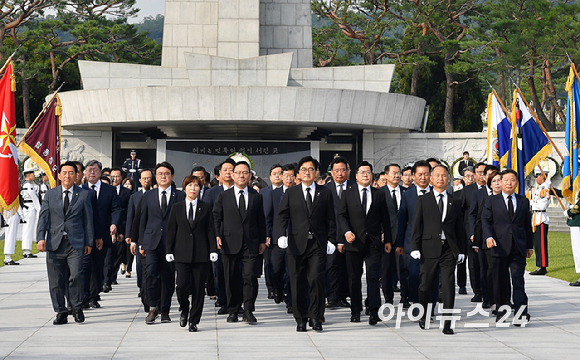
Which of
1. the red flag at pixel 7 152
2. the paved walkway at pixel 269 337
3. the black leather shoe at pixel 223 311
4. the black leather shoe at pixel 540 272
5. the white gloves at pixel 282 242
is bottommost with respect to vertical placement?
the paved walkway at pixel 269 337

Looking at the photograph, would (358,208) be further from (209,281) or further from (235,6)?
(235,6)

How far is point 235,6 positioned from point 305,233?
66.5 ft

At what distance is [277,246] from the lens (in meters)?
10.7

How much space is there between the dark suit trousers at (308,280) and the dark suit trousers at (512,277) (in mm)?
2079

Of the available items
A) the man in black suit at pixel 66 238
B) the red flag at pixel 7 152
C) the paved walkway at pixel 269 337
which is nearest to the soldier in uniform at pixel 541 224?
the paved walkway at pixel 269 337

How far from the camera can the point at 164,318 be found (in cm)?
915

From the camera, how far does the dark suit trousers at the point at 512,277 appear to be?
30.0 feet

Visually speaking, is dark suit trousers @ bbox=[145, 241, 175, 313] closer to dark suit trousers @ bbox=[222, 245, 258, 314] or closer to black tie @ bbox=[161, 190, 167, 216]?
black tie @ bbox=[161, 190, 167, 216]

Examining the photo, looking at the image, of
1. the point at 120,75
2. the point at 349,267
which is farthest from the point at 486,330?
the point at 120,75

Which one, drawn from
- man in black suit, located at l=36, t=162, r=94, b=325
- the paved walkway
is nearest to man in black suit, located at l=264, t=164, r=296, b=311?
the paved walkway

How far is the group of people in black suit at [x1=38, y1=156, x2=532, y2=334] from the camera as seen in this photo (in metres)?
8.77

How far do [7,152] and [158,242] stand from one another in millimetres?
3105

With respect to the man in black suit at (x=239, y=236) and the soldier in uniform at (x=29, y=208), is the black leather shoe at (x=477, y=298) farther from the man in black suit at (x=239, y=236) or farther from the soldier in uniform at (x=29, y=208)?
the soldier in uniform at (x=29, y=208)

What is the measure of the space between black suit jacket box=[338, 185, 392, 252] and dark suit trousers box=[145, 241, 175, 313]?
2024mm
